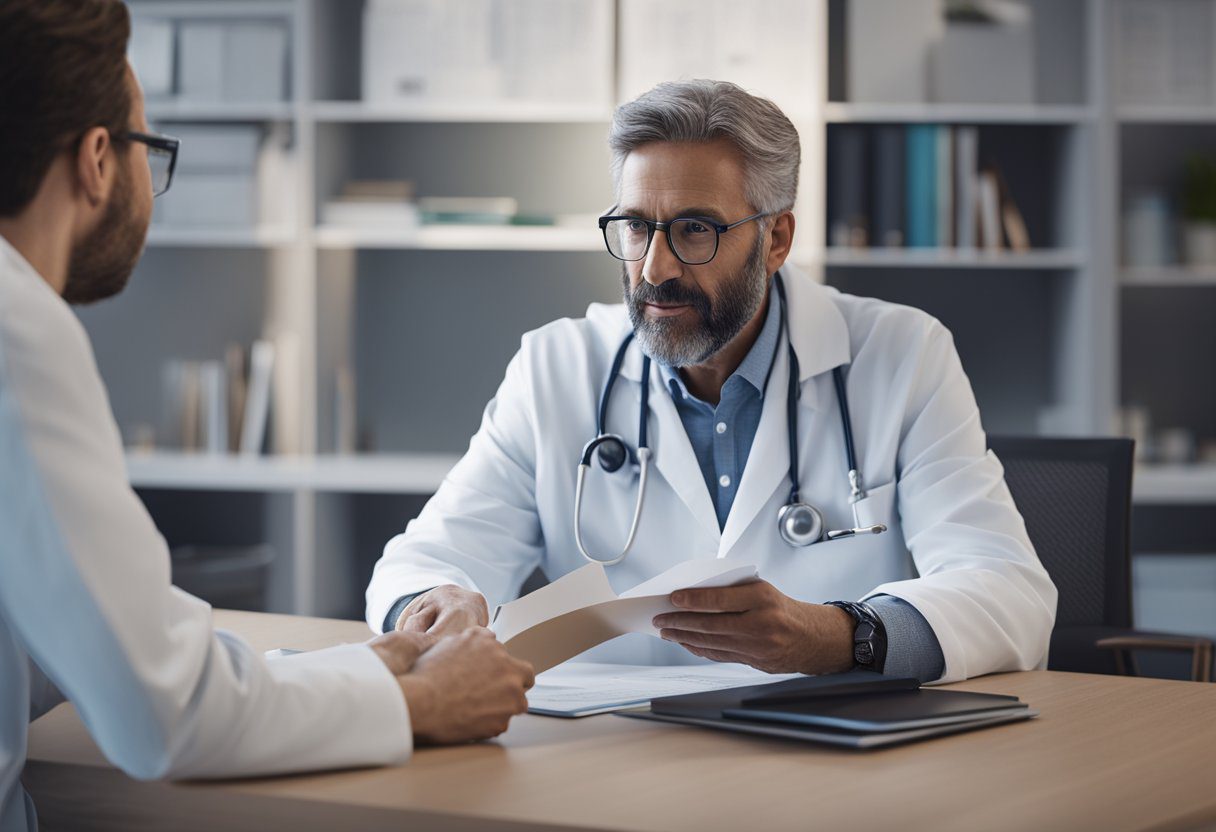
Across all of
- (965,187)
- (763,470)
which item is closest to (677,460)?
(763,470)

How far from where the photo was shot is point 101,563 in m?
0.83

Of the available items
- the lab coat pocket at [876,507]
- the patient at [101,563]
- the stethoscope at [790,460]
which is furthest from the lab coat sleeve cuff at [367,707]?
the lab coat pocket at [876,507]

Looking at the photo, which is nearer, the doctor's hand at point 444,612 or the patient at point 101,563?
the patient at point 101,563

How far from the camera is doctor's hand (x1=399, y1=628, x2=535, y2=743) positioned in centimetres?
103

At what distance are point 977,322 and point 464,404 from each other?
5.01ft

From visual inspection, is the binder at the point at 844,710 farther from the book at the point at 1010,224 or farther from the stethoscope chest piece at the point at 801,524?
the book at the point at 1010,224

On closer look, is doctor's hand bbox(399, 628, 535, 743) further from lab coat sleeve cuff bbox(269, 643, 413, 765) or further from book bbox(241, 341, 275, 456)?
book bbox(241, 341, 275, 456)

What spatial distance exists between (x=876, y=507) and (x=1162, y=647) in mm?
567

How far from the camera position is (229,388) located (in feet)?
11.6

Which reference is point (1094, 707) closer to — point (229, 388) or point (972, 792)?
point (972, 792)

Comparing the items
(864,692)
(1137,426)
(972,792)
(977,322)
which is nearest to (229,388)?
(977,322)

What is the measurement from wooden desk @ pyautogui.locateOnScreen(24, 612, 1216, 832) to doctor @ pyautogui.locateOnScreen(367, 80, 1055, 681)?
49 cm

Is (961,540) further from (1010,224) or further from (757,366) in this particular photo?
(1010,224)

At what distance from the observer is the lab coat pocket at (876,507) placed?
163 centimetres
